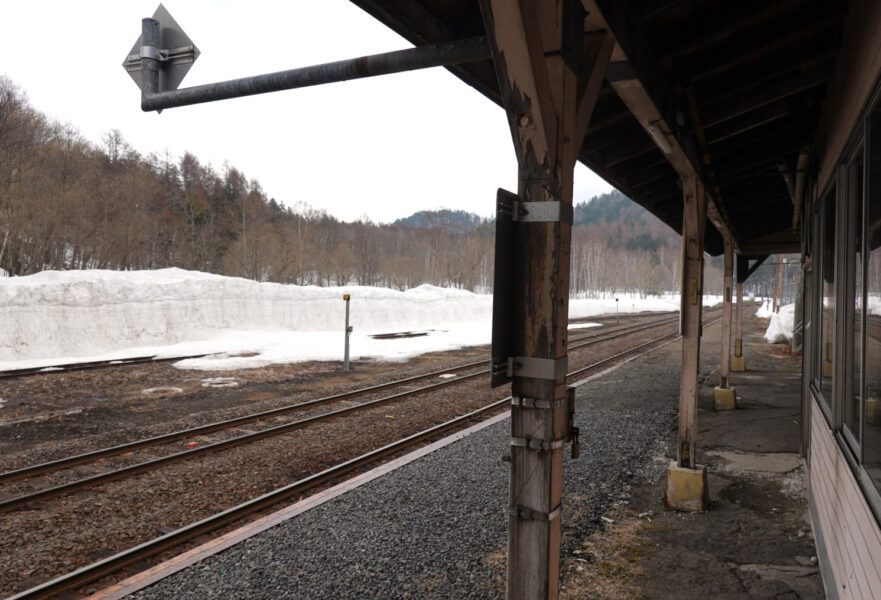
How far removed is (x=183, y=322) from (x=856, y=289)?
22491 mm

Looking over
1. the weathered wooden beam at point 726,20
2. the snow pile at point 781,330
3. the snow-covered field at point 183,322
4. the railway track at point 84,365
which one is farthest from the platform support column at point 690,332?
the snow pile at point 781,330

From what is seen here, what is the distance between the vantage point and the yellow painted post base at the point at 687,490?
5363 millimetres

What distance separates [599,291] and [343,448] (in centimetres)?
8890

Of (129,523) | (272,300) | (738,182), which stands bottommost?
(129,523)

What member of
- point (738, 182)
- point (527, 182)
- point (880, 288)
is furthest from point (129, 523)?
point (738, 182)

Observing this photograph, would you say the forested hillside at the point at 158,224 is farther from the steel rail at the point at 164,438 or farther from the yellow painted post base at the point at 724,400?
the yellow painted post base at the point at 724,400

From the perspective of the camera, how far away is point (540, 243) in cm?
227

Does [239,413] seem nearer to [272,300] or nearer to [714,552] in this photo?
[714,552]

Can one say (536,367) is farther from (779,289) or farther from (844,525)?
(779,289)

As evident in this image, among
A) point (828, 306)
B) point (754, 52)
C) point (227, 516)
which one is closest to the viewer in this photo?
point (754, 52)

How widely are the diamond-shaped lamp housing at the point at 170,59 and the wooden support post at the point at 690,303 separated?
4325 millimetres

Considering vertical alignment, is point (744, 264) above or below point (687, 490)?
above

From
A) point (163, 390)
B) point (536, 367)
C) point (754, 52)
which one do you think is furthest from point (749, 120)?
point (163, 390)

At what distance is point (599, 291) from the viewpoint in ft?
302
